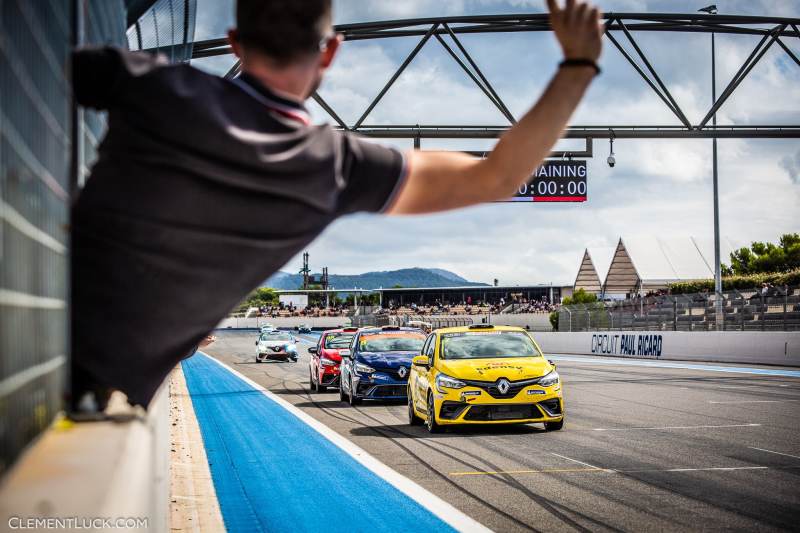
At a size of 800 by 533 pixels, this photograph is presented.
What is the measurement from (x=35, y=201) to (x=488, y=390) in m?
12.7

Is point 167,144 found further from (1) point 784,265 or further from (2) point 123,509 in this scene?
(1) point 784,265

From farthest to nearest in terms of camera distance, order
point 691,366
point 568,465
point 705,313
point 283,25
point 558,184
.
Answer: point 705,313 → point 691,366 → point 558,184 → point 568,465 → point 283,25

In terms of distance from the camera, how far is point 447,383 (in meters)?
14.3

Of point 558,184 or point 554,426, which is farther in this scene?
point 558,184

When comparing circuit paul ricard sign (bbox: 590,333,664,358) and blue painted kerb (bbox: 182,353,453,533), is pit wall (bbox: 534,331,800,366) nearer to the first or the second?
circuit paul ricard sign (bbox: 590,333,664,358)

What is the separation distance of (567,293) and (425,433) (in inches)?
5154

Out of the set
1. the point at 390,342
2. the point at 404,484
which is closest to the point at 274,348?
the point at 390,342

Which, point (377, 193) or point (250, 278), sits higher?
point (377, 193)

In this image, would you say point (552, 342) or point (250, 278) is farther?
point (552, 342)

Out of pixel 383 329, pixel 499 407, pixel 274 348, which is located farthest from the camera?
pixel 274 348

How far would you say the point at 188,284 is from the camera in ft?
6.18

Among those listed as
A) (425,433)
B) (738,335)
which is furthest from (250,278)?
(738,335)

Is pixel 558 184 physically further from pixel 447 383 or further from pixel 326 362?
pixel 447 383

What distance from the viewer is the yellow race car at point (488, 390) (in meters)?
14.0
